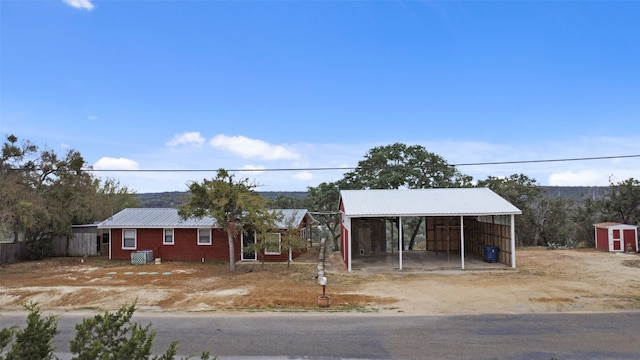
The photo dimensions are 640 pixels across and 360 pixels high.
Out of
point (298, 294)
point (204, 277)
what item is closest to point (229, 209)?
point (204, 277)

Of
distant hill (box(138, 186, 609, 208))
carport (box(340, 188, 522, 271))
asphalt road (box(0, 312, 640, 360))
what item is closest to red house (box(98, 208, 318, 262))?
distant hill (box(138, 186, 609, 208))

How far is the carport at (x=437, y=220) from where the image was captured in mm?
20906

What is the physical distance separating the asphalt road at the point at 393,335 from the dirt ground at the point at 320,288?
1.08m

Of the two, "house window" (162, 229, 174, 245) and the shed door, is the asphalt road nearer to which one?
"house window" (162, 229, 174, 245)

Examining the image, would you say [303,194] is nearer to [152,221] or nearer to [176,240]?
[176,240]

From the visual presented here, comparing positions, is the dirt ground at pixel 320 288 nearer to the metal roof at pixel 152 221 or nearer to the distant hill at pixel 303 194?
the metal roof at pixel 152 221

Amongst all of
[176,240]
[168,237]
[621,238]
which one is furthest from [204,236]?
[621,238]

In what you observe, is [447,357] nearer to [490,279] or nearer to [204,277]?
[490,279]

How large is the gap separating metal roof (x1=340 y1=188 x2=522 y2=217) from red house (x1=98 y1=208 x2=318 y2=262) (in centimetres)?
415

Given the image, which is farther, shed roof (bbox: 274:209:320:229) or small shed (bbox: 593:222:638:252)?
small shed (bbox: 593:222:638:252)

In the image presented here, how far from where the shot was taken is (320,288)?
53.0 ft

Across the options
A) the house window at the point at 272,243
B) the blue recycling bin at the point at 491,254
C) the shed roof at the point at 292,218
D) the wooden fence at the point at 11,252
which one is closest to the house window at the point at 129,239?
the wooden fence at the point at 11,252

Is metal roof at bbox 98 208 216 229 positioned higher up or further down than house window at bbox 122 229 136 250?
higher up

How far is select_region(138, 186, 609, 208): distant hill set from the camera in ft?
96.5
